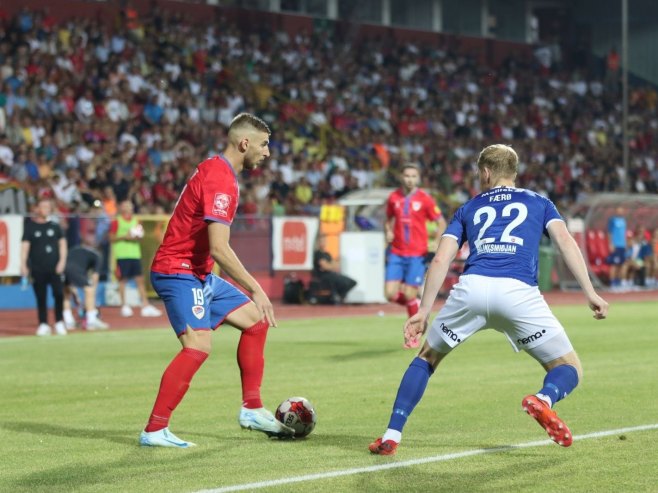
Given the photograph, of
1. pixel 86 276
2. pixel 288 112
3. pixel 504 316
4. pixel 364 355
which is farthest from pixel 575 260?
pixel 288 112

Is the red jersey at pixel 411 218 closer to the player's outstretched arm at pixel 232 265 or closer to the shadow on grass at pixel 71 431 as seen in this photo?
the shadow on grass at pixel 71 431

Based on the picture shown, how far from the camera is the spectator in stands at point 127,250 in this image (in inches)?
969

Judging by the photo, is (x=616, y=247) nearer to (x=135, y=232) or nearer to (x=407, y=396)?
(x=135, y=232)

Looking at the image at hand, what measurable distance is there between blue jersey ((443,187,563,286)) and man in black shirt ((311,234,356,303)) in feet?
67.2

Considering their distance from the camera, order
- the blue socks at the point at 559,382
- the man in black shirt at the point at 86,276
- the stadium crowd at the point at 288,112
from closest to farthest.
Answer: the blue socks at the point at 559,382
the man in black shirt at the point at 86,276
the stadium crowd at the point at 288,112

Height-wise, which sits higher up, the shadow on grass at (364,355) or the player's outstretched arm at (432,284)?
the player's outstretched arm at (432,284)

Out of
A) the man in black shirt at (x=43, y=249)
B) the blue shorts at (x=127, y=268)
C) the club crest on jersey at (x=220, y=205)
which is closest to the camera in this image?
the club crest on jersey at (x=220, y=205)

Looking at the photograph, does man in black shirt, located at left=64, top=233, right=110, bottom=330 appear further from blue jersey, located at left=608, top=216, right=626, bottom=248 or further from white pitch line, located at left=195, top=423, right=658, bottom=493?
blue jersey, located at left=608, top=216, right=626, bottom=248

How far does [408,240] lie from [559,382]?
9.46 metres

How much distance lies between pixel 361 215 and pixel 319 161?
14.1 feet

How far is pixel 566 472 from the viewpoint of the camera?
25.1 ft

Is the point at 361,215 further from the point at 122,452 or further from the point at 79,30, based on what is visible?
the point at 122,452

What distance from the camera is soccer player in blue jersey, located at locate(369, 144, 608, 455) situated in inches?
315

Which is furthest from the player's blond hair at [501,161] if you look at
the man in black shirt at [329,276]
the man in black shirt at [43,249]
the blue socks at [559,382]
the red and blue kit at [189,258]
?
the man in black shirt at [329,276]
